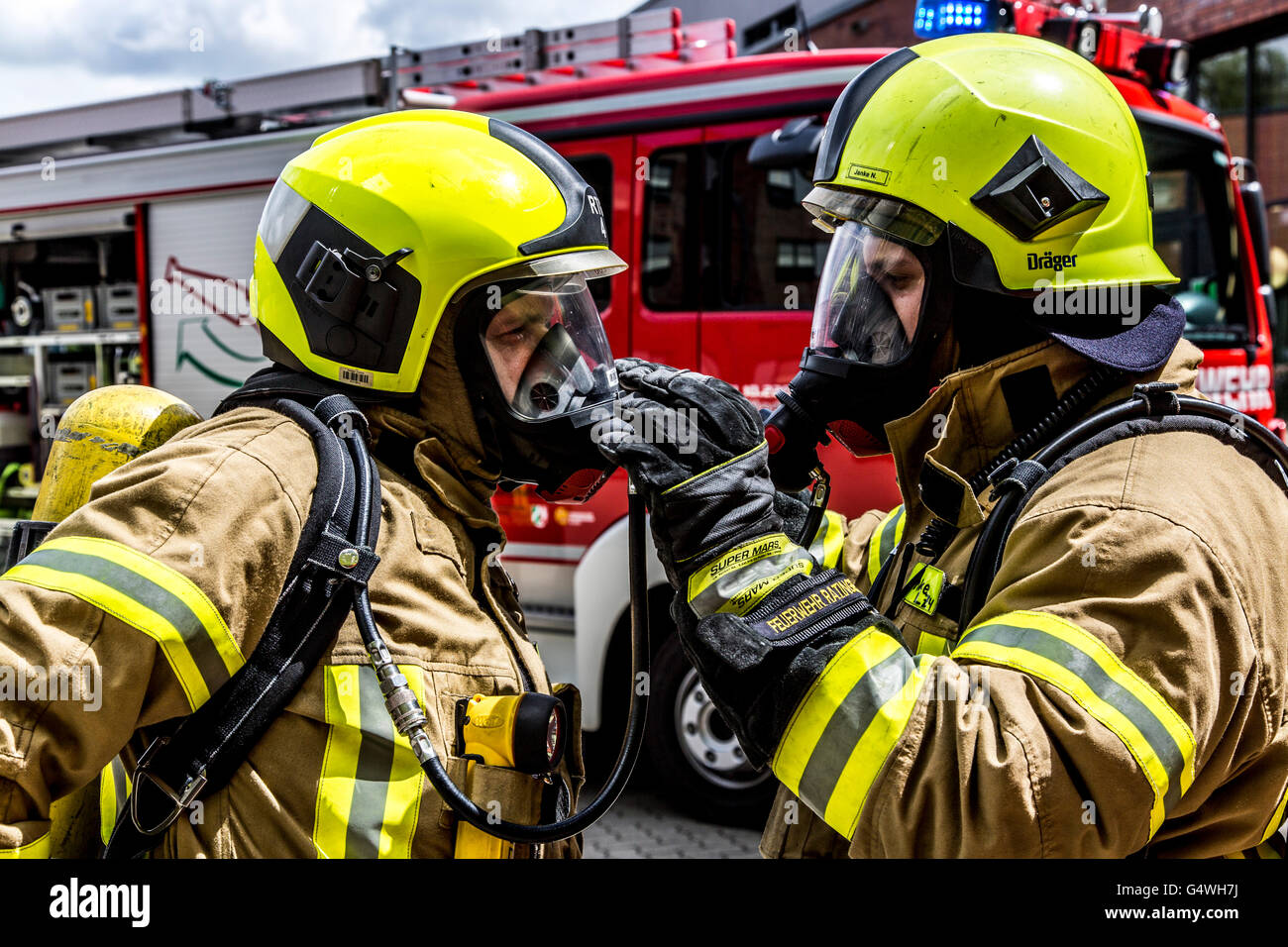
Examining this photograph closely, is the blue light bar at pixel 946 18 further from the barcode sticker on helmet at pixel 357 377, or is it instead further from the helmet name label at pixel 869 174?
the barcode sticker on helmet at pixel 357 377

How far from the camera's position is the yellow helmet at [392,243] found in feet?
5.97

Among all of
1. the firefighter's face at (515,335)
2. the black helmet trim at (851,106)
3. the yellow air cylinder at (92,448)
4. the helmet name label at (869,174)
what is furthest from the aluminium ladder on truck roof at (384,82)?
the yellow air cylinder at (92,448)

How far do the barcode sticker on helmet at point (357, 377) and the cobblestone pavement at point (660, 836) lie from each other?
105 inches

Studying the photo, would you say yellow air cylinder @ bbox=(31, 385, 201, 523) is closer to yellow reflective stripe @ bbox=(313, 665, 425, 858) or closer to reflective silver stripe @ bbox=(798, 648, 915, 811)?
yellow reflective stripe @ bbox=(313, 665, 425, 858)

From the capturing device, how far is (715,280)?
444 centimetres

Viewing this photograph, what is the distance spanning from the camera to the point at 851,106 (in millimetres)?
2016

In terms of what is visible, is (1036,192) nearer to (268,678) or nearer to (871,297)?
(871,297)

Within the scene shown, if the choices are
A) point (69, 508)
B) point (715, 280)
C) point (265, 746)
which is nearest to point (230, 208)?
point (715, 280)

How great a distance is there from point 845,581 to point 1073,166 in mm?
781

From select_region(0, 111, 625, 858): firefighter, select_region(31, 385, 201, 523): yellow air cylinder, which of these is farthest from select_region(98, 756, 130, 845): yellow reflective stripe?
select_region(31, 385, 201, 523): yellow air cylinder

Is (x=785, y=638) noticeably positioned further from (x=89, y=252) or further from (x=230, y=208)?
(x=89, y=252)

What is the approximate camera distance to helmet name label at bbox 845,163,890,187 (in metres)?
1.90

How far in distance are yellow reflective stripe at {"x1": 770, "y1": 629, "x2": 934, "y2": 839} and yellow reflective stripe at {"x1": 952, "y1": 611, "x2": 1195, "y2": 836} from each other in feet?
0.43

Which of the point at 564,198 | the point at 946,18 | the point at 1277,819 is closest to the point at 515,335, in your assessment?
the point at 564,198
